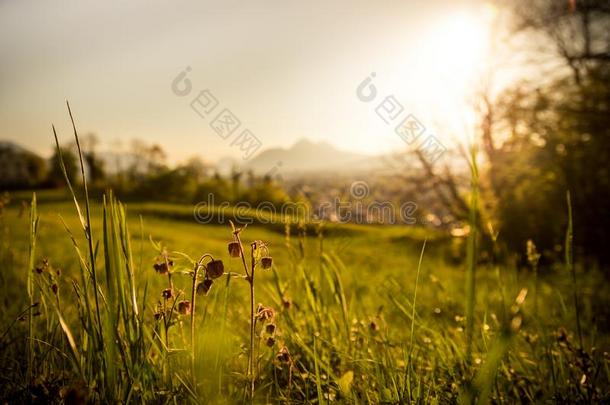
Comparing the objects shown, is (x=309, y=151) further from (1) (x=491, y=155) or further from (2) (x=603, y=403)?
(2) (x=603, y=403)

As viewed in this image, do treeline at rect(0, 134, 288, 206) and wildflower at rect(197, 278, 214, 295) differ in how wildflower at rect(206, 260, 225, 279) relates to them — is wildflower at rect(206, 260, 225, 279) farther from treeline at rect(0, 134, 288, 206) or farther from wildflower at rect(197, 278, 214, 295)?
treeline at rect(0, 134, 288, 206)

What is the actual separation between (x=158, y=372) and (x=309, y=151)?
→ 119 m

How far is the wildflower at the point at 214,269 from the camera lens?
1.01 m

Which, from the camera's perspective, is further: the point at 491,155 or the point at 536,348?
the point at 491,155

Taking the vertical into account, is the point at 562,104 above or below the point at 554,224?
above

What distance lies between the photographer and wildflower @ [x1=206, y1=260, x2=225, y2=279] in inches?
39.6

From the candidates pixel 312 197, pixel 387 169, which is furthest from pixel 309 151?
pixel 312 197

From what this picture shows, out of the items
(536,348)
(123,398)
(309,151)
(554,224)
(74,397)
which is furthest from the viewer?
(309,151)

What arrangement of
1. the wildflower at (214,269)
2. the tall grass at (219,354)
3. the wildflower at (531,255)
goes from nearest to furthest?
the tall grass at (219,354) → the wildflower at (214,269) → the wildflower at (531,255)

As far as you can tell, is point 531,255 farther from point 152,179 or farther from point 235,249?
point 152,179

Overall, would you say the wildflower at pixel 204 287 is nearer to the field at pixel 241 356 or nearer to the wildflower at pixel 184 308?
the field at pixel 241 356

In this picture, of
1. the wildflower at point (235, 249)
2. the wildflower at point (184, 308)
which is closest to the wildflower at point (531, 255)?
the wildflower at point (235, 249)

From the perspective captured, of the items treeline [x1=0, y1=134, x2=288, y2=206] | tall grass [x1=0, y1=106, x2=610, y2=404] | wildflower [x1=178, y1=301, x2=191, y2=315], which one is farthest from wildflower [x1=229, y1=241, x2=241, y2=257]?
treeline [x1=0, y1=134, x2=288, y2=206]

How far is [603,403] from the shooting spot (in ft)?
4.12
